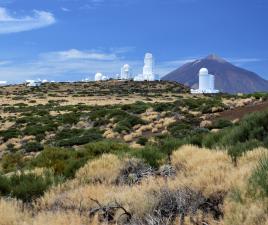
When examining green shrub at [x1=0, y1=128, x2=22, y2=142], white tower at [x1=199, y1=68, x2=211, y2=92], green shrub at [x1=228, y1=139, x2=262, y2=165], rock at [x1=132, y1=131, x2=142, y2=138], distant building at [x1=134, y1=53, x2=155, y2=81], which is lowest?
green shrub at [x1=0, y1=128, x2=22, y2=142]

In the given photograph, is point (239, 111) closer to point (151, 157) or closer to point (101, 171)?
point (151, 157)

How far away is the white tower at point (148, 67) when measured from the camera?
5936 inches

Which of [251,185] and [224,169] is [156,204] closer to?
[251,185]

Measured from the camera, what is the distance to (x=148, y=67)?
155375 mm

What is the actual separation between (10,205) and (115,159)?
12.4 ft

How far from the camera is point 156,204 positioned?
6660mm

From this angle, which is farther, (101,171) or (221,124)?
(221,124)

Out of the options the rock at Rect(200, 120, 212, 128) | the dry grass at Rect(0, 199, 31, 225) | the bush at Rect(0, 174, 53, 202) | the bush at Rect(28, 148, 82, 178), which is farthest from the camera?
the rock at Rect(200, 120, 212, 128)


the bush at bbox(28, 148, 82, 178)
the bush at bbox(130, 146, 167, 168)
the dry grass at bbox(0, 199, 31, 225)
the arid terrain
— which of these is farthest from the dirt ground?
the dry grass at bbox(0, 199, 31, 225)

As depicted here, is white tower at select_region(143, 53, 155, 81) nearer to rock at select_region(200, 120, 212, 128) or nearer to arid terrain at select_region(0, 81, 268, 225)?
rock at select_region(200, 120, 212, 128)

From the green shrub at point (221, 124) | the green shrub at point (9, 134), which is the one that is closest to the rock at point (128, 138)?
the green shrub at point (221, 124)

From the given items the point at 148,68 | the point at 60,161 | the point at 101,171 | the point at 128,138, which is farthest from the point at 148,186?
the point at 148,68

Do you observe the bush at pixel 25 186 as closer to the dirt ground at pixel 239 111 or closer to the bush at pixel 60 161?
the bush at pixel 60 161

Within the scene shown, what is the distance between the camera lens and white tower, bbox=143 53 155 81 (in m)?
151
